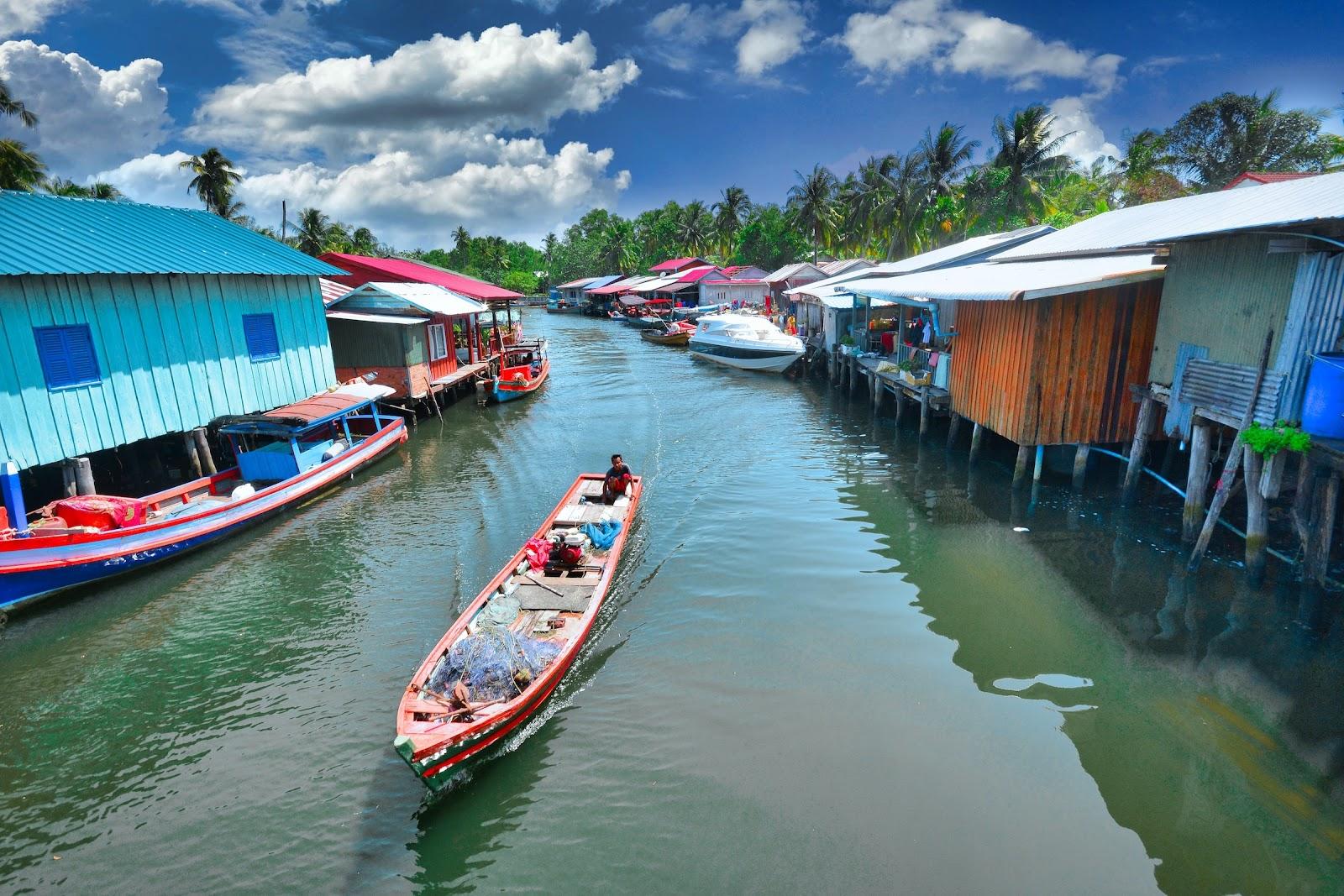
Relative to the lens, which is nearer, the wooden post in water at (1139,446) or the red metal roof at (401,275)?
the wooden post in water at (1139,446)

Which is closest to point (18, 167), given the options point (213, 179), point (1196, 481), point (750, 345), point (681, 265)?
point (213, 179)

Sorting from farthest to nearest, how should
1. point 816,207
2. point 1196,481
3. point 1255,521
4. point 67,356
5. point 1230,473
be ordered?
1. point 816,207
2. point 67,356
3. point 1196,481
4. point 1230,473
5. point 1255,521

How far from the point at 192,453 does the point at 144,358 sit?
2529mm

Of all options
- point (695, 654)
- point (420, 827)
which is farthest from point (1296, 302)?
point (420, 827)

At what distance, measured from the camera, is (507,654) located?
8.20 m

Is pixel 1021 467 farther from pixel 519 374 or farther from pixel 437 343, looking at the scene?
pixel 437 343

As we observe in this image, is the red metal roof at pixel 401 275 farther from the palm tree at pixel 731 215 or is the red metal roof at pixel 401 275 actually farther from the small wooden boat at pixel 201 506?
the palm tree at pixel 731 215

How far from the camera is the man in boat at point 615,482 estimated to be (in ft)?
47.2

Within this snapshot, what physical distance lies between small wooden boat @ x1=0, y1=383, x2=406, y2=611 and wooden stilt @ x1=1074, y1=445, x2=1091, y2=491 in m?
17.7

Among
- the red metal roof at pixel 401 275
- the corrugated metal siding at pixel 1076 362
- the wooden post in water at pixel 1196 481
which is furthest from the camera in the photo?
the red metal roof at pixel 401 275

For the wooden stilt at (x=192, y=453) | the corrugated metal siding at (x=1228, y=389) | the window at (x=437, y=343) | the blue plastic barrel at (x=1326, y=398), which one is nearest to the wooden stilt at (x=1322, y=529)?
the blue plastic barrel at (x=1326, y=398)

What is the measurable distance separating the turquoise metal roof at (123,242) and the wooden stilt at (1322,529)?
20.8 meters

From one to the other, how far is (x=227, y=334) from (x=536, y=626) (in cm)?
1278

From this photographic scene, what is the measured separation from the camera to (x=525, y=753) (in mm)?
8117
